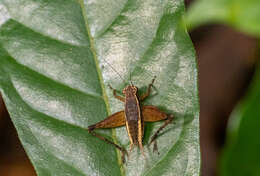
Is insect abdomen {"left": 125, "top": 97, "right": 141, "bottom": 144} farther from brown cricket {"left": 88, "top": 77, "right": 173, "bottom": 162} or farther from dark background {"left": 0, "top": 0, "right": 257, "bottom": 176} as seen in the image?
dark background {"left": 0, "top": 0, "right": 257, "bottom": 176}

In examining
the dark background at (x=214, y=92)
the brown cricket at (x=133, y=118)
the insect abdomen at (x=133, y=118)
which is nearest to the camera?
the brown cricket at (x=133, y=118)

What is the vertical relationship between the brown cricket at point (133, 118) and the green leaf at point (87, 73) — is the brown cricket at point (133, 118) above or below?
below

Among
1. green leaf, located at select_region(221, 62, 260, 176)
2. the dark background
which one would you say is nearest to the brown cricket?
green leaf, located at select_region(221, 62, 260, 176)

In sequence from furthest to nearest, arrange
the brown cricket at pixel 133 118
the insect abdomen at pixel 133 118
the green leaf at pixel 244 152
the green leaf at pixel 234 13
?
the green leaf at pixel 234 13 < the green leaf at pixel 244 152 < the insect abdomen at pixel 133 118 < the brown cricket at pixel 133 118

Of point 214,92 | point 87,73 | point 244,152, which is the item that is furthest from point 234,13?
point 214,92

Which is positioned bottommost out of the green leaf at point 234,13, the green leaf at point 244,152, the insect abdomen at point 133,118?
the green leaf at point 244,152

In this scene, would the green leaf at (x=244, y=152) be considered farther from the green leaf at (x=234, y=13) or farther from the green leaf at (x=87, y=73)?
the green leaf at (x=234, y=13)

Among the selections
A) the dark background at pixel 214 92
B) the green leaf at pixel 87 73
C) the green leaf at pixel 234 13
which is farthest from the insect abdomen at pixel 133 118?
the dark background at pixel 214 92
